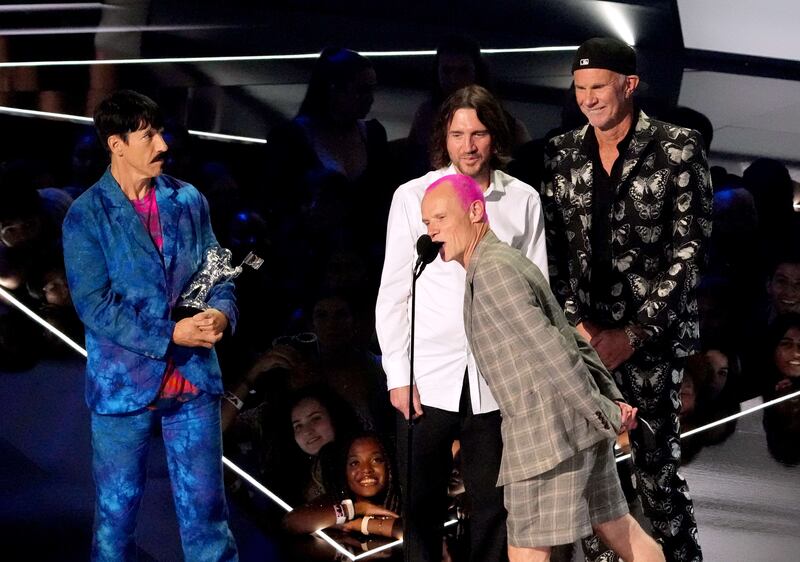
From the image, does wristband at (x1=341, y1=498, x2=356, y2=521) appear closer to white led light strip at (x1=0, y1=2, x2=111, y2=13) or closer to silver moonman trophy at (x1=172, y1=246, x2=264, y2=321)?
silver moonman trophy at (x1=172, y1=246, x2=264, y2=321)

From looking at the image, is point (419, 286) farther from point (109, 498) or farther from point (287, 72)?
point (287, 72)

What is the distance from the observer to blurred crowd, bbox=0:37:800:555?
15.9 ft

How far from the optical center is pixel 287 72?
18.4ft

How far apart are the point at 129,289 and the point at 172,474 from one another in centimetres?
48

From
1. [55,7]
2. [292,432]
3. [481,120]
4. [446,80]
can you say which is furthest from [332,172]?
[481,120]

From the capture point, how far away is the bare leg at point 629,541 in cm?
358

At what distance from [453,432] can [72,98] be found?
2.21 meters

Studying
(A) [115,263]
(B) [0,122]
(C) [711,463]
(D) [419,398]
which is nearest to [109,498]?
(A) [115,263]

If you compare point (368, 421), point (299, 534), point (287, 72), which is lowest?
point (299, 534)

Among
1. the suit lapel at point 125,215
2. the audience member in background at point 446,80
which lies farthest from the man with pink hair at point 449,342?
the audience member in background at point 446,80

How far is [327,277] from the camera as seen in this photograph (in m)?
5.24

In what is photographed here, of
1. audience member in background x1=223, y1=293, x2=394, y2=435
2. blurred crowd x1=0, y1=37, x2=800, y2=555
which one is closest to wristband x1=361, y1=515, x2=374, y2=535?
blurred crowd x1=0, y1=37, x2=800, y2=555

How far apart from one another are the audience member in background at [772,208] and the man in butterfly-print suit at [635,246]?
6.24ft

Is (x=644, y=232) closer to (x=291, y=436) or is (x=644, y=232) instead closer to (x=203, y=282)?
(x=203, y=282)
